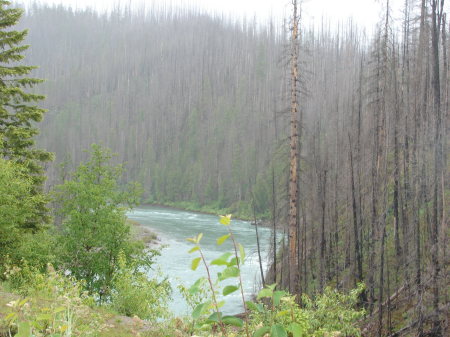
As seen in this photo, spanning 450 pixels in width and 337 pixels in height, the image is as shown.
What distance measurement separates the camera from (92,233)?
14.2 metres

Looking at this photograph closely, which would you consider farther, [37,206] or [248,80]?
[248,80]

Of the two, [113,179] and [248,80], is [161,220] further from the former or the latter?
[248,80]

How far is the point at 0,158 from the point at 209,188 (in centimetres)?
5997

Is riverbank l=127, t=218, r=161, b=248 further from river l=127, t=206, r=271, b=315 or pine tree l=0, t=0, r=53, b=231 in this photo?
→ pine tree l=0, t=0, r=53, b=231

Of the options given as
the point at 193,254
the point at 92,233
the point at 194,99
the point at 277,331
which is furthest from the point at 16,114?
the point at 194,99

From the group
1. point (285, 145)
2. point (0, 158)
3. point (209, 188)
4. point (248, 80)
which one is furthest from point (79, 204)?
point (248, 80)

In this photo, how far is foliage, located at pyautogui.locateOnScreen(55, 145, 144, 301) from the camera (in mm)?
13805

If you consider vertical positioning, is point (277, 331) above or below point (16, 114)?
below

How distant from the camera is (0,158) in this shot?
11.8m

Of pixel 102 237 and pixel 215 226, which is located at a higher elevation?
pixel 102 237

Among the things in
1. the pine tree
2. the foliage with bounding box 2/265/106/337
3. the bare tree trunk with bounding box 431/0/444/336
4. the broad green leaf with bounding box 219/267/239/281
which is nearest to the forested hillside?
the pine tree

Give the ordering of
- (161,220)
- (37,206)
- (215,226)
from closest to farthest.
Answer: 1. (37,206)
2. (215,226)
3. (161,220)

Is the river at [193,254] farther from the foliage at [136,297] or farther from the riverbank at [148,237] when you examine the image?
the foliage at [136,297]

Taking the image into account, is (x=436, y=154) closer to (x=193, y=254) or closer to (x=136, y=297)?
(x=136, y=297)
